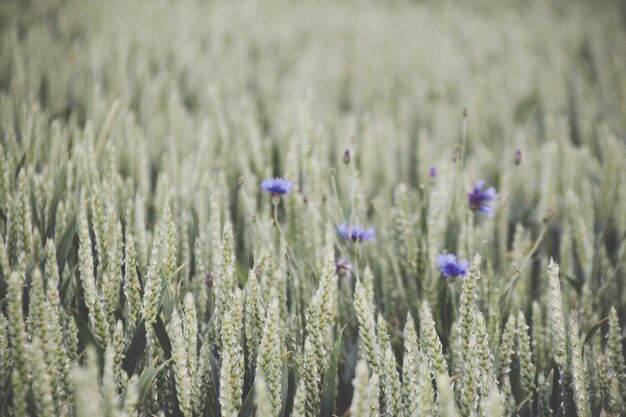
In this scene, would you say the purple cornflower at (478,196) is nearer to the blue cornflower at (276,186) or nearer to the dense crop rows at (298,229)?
the dense crop rows at (298,229)

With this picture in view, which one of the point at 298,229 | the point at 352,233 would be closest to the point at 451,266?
the point at 352,233

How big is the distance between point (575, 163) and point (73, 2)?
107 inches

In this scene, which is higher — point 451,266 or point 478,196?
point 478,196

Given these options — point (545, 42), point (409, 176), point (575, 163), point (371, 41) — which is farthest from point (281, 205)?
point (545, 42)

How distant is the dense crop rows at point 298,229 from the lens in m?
0.66

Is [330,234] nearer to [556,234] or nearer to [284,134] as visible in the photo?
[284,134]

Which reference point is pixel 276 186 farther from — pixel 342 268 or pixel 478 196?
pixel 478 196

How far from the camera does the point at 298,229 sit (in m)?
1.03

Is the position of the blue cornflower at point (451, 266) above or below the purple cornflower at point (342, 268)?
below

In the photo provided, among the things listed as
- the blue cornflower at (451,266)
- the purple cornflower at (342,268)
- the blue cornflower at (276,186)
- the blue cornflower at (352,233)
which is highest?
the blue cornflower at (276,186)

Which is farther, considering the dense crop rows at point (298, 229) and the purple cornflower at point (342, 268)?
the purple cornflower at point (342, 268)

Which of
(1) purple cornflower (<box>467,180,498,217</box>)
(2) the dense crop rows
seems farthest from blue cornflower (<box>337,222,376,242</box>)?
(1) purple cornflower (<box>467,180,498,217</box>)

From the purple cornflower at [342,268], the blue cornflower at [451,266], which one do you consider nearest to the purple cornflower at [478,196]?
Answer: the blue cornflower at [451,266]

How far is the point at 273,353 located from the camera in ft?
2.11
